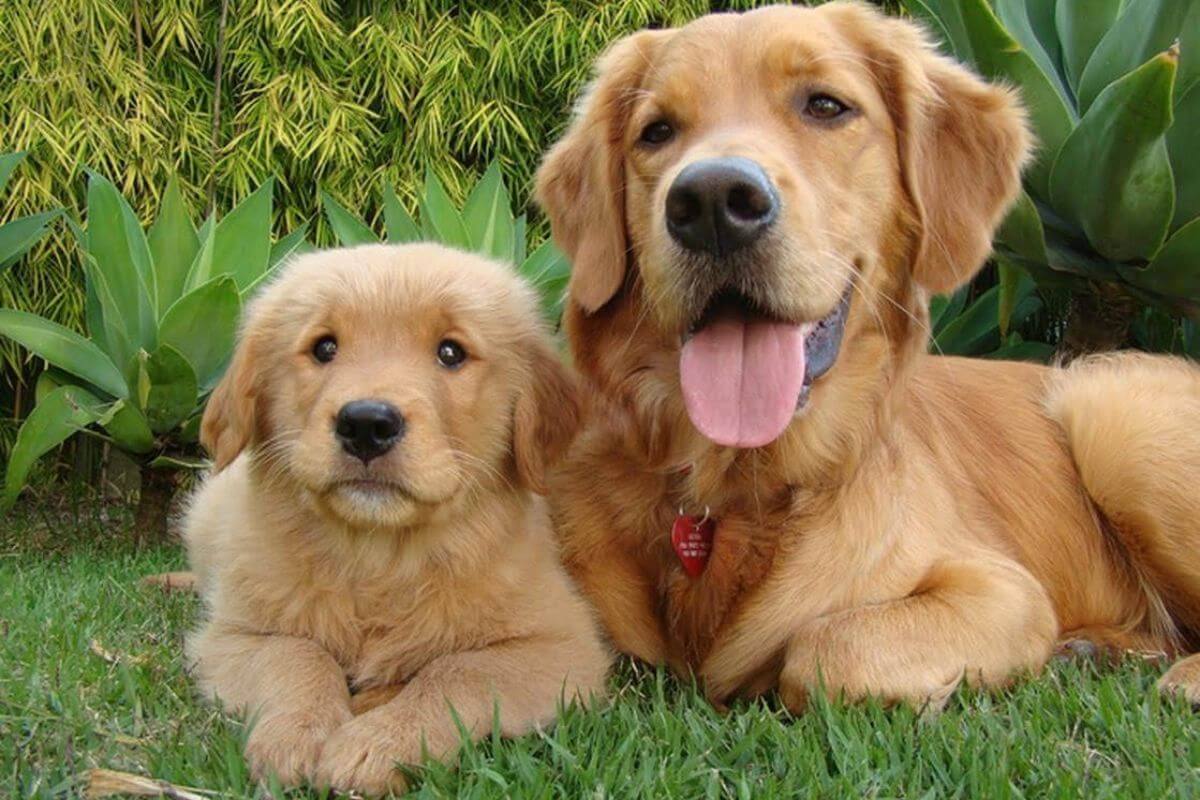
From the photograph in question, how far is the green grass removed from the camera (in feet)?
6.23

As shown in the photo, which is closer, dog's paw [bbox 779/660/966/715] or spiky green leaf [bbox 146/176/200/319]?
dog's paw [bbox 779/660/966/715]

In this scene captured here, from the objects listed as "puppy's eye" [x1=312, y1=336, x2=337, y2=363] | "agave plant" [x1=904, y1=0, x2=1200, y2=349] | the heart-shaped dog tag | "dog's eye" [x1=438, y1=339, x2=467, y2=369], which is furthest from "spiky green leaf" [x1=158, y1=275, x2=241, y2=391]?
"agave plant" [x1=904, y1=0, x2=1200, y2=349]

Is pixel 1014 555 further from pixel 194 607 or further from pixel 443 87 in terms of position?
pixel 443 87

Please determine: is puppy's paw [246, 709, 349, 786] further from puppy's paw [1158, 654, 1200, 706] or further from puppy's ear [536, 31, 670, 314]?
Result: puppy's paw [1158, 654, 1200, 706]

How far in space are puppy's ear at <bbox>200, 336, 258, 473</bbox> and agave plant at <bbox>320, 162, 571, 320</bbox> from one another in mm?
1663

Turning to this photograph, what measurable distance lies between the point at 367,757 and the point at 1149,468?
74.0 inches

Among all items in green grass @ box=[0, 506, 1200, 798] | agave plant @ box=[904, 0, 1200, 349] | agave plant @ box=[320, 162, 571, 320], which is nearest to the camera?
green grass @ box=[0, 506, 1200, 798]

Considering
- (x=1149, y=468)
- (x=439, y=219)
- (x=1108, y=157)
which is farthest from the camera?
(x=439, y=219)

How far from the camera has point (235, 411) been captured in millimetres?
2582

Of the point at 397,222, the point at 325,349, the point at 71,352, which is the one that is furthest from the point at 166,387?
the point at 325,349

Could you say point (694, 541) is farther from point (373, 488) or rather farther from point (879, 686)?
point (373, 488)

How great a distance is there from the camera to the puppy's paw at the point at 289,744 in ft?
6.42

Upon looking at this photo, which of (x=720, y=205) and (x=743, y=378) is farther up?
(x=720, y=205)

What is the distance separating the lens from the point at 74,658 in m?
2.63
